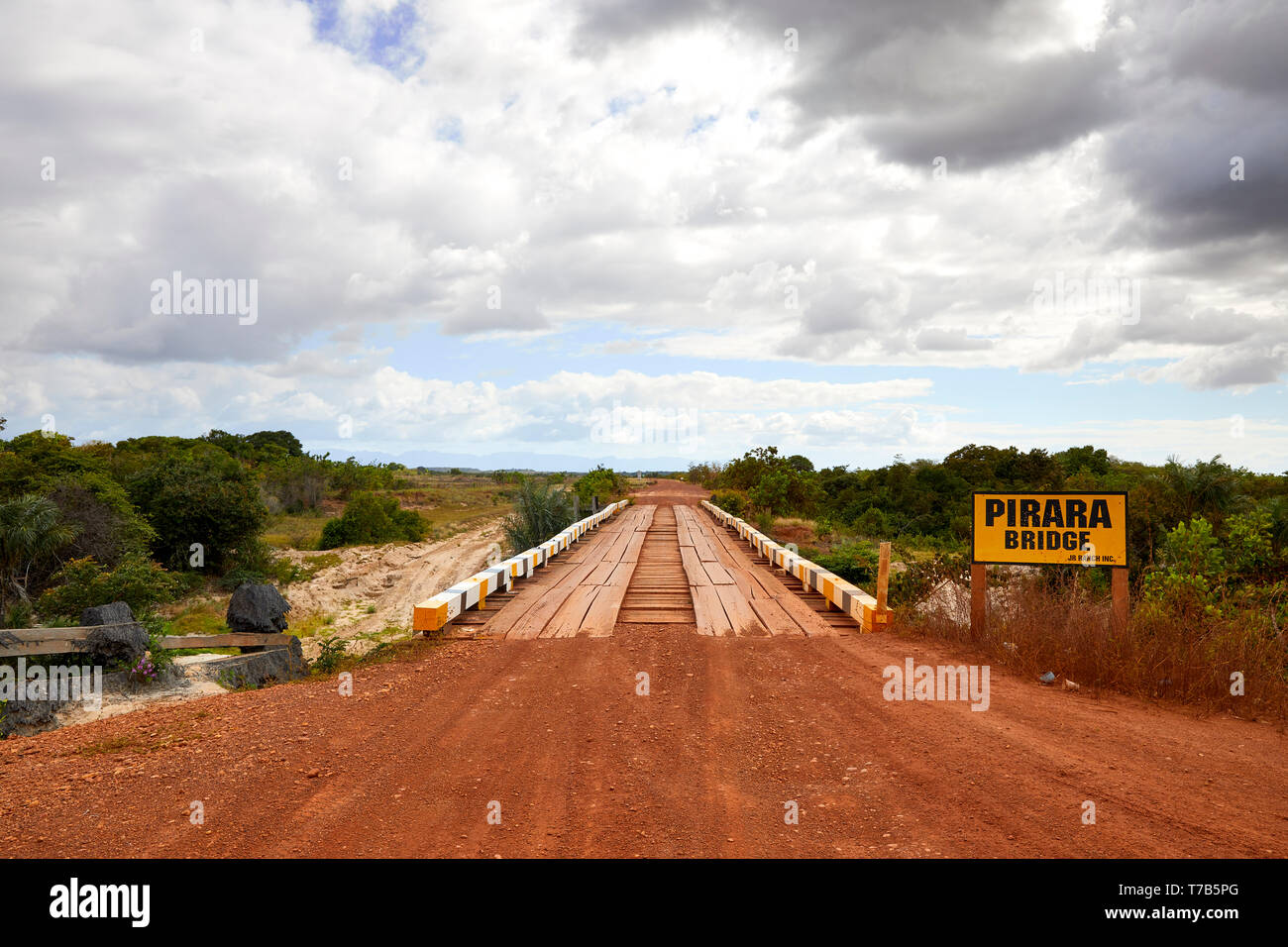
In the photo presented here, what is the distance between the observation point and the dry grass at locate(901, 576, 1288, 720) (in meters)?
5.71

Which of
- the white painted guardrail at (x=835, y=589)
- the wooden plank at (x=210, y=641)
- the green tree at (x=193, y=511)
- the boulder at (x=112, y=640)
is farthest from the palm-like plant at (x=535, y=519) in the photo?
the boulder at (x=112, y=640)

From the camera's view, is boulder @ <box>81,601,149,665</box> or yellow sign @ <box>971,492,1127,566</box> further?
boulder @ <box>81,601,149,665</box>

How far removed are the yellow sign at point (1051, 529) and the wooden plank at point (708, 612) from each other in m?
2.84

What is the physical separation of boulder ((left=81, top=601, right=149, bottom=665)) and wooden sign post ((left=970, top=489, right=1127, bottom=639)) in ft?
36.1

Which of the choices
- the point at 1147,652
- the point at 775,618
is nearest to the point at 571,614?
the point at 775,618

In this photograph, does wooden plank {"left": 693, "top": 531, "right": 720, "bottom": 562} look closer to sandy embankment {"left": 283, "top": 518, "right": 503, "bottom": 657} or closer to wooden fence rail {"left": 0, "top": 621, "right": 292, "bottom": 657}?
sandy embankment {"left": 283, "top": 518, "right": 503, "bottom": 657}

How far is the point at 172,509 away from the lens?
23672mm

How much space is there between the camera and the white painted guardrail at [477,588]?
8289 millimetres

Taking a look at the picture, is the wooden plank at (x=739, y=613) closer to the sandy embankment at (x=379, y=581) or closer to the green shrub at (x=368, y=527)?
the sandy embankment at (x=379, y=581)

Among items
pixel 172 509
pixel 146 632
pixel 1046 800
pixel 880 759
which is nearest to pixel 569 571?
pixel 146 632

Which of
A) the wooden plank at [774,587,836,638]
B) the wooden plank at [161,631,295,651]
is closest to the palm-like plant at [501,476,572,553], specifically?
the wooden plank at [161,631,295,651]

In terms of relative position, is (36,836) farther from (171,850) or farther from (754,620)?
(754,620)

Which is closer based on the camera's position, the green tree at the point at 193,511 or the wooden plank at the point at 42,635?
the wooden plank at the point at 42,635

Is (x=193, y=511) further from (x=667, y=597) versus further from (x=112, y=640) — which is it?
(x=667, y=597)
